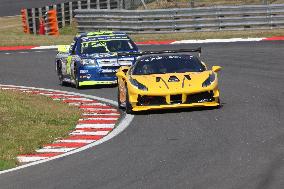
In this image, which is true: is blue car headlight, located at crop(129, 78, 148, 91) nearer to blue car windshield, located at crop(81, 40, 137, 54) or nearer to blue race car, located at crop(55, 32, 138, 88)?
blue race car, located at crop(55, 32, 138, 88)

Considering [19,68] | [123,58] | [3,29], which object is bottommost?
[3,29]

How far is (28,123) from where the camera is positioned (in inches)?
633

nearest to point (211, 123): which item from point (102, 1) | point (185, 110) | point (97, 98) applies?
point (185, 110)

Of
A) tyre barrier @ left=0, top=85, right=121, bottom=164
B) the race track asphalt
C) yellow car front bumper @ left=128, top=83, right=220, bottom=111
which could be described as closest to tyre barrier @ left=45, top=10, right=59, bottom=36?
tyre barrier @ left=0, top=85, right=121, bottom=164

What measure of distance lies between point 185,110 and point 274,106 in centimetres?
159

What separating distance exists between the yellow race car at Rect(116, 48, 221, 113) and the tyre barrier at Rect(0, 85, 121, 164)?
1.69 feet

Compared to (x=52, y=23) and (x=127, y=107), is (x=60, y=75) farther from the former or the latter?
(x=52, y=23)

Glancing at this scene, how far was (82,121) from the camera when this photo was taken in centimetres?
1661

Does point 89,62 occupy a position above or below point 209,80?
below

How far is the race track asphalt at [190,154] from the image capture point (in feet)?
32.8

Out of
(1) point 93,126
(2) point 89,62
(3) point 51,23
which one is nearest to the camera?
(1) point 93,126

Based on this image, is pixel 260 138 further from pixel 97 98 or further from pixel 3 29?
pixel 3 29

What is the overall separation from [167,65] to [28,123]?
11.0ft

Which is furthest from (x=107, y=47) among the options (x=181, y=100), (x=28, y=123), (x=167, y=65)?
(x=28, y=123)
